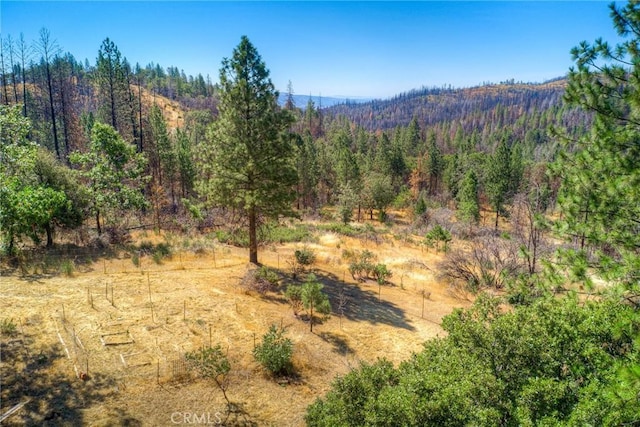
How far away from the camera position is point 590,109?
6508 mm

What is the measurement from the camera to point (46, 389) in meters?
7.83

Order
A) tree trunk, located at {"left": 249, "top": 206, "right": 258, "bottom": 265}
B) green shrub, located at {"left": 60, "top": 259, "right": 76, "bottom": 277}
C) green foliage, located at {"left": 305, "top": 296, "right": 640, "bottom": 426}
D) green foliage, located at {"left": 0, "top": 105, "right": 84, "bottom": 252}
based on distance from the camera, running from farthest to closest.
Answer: tree trunk, located at {"left": 249, "top": 206, "right": 258, "bottom": 265} → green shrub, located at {"left": 60, "top": 259, "right": 76, "bottom": 277} → green foliage, located at {"left": 0, "top": 105, "right": 84, "bottom": 252} → green foliage, located at {"left": 305, "top": 296, "right": 640, "bottom": 426}

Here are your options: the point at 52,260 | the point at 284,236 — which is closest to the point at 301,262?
the point at 284,236

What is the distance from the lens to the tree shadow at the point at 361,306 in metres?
14.8

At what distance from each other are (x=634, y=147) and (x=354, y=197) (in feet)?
125

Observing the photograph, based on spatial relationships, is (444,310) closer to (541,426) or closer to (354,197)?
(541,426)

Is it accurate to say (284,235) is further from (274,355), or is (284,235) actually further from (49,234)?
(274,355)

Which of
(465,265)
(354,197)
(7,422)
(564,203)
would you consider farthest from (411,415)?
(354,197)

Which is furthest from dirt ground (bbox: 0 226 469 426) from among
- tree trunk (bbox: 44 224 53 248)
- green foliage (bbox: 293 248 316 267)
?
tree trunk (bbox: 44 224 53 248)

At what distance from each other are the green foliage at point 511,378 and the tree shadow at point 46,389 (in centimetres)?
→ 493

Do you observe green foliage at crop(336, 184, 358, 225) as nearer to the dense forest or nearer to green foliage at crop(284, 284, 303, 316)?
the dense forest

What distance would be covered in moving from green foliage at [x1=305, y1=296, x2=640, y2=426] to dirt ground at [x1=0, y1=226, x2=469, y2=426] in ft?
9.57

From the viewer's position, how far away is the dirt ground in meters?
7.87

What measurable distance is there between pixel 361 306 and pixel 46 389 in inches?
450
